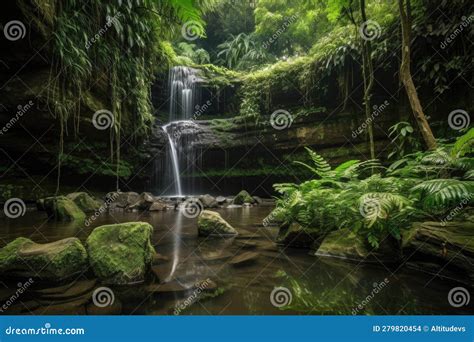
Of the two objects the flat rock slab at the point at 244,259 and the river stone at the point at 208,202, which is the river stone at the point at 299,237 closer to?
the flat rock slab at the point at 244,259

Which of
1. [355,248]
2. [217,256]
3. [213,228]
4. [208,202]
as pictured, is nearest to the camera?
[355,248]

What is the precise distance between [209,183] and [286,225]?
8341mm

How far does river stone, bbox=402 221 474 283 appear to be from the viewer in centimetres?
227

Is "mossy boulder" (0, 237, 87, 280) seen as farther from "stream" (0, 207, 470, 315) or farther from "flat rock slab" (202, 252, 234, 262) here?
"flat rock slab" (202, 252, 234, 262)

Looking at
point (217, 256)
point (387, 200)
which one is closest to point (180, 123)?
point (217, 256)

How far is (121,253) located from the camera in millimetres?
2498

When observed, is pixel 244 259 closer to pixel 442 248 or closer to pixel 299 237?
pixel 299 237

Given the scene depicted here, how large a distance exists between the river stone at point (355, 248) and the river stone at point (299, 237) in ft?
0.66

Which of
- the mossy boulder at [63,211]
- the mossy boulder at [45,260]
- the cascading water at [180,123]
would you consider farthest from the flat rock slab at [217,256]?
the cascading water at [180,123]

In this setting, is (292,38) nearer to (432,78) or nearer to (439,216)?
(432,78)

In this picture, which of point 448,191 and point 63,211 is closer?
point 448,191

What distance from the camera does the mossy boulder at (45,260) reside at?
7.87 feet

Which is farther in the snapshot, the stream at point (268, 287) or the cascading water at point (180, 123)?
the cascading water at point (180, 123)

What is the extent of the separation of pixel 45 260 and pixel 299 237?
2.59 m
